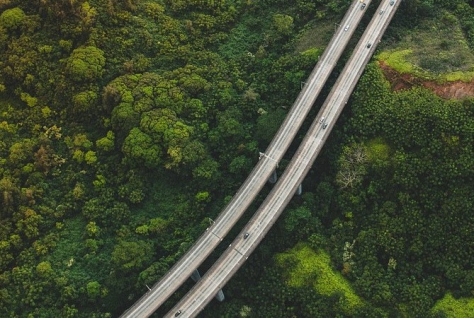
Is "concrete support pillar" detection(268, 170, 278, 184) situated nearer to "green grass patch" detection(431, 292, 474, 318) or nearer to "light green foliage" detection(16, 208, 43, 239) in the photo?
"green grass patch" detection(431, 292, 474, 318)

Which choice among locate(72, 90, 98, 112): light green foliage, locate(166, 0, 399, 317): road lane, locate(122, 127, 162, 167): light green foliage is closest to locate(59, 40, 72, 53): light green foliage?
locate(72, 90, 98, 112): light green foliage

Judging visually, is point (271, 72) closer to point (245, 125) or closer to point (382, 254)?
point (245, 125)

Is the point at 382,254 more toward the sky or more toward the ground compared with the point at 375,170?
more toward the ground

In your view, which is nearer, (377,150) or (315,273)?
(315,273)

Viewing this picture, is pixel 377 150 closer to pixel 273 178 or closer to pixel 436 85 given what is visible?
pixel 436 85

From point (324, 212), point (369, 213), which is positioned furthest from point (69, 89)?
point (369, 213)

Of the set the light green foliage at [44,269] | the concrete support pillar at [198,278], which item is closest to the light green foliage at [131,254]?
the concrete support pillar at [198,278]

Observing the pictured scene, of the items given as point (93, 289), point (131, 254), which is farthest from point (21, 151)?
point (93, 289)
